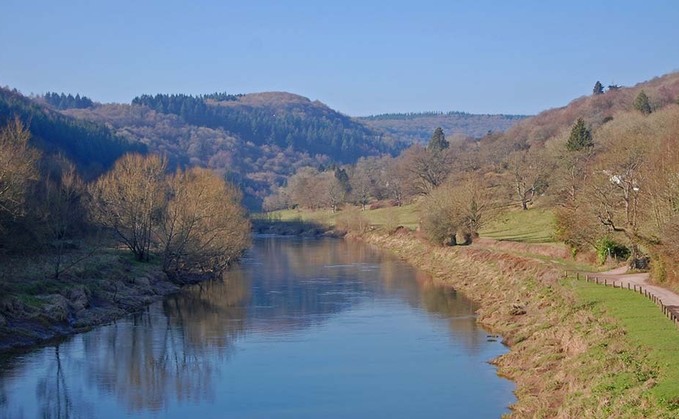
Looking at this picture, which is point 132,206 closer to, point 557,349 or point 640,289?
point 640,289

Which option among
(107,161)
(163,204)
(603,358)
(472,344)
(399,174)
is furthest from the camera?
(107,161)

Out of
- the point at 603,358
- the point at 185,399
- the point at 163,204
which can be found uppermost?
the point at 163,204

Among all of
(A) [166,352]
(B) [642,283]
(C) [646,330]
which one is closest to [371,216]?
(B) [642,283]

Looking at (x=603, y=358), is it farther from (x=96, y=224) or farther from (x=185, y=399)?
(x=96, y=224)

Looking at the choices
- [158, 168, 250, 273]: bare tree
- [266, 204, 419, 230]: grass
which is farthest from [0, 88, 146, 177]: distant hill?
[158, 168, 250, 273]: bare tree

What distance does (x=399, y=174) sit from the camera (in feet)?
396

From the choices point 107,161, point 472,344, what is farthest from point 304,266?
point 107,161

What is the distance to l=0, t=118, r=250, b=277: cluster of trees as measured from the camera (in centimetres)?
5450

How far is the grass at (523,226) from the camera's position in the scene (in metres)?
66.1

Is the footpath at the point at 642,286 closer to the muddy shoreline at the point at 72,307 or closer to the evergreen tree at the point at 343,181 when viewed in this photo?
the muddy shoreline at the point at 72,307

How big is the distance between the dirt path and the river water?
678cm

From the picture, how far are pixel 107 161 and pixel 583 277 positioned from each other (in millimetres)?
110564

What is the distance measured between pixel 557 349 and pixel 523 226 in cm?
4646

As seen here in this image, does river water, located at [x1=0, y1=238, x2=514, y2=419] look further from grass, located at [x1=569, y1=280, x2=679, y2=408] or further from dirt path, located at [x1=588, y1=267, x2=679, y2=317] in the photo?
dirt path, located at [x1=588, y1=267, x2=679, y2=317]
